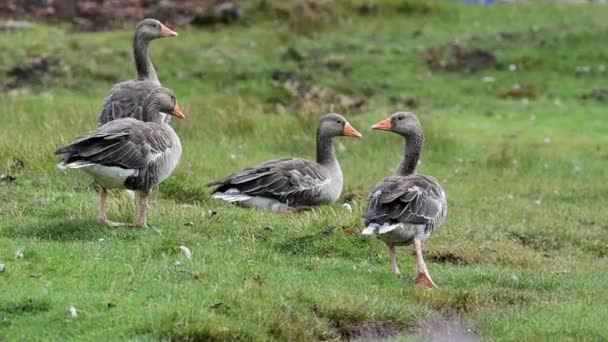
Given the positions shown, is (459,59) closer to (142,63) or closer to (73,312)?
(142,63)

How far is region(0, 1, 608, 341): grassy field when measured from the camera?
10.3 m

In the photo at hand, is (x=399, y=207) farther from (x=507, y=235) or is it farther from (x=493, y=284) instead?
(x=507, y=235)

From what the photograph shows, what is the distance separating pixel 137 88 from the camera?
624 inches

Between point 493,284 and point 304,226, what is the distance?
246 cm

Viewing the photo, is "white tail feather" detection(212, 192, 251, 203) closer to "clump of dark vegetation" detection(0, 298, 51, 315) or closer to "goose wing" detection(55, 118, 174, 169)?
"goose wing" detection(55, 118, 174, 169)

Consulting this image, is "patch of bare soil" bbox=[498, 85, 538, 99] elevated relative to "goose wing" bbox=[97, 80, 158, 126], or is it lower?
lower

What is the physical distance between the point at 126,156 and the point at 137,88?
3.67m

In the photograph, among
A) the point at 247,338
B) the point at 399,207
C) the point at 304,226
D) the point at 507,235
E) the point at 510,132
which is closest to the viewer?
the point at 247,338

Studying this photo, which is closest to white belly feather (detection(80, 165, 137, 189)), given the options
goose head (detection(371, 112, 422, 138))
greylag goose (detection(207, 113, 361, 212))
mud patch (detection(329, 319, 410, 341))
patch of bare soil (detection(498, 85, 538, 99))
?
greylag goose (detection(207, 113, 361, 212))

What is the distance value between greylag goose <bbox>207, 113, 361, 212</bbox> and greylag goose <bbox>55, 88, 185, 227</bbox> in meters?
2.21

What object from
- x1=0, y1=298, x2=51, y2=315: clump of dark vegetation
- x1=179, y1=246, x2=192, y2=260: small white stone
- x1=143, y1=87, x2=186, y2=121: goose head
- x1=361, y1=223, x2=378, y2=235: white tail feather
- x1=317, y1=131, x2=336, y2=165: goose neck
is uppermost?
x1=143, y1=87, x2=186, y2=121: goose head

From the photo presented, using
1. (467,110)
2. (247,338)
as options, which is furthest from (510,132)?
(247,338)

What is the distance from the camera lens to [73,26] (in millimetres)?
31453

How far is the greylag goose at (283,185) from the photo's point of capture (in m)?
15.3
